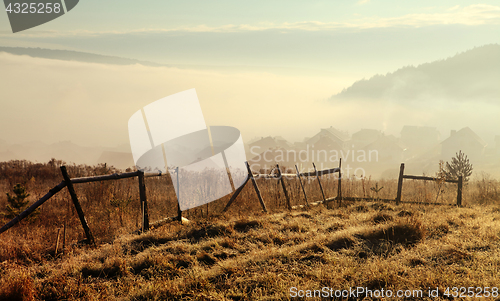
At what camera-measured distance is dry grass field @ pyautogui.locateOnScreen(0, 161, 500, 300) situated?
12.8ft

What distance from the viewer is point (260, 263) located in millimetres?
4824

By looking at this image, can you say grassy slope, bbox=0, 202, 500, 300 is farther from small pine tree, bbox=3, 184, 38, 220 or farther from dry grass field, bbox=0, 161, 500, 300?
small pine tree, bbox=3, 184, 38, 220

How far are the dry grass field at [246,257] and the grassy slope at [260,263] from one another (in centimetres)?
2

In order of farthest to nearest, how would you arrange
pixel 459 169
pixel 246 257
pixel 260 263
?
1. pixel 459 169
2. pixel 246 257
3. pixel 260 263

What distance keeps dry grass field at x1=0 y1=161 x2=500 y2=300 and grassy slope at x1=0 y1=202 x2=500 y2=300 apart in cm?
2

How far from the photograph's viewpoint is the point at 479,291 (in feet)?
12.3

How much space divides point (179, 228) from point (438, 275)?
17.3 ft

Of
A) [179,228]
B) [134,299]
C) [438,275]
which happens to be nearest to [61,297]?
[134,299]

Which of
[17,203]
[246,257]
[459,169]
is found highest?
[17,203]

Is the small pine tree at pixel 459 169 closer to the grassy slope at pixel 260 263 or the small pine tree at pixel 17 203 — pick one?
the grassy slope at pixel 260 263

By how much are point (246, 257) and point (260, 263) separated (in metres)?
0.38

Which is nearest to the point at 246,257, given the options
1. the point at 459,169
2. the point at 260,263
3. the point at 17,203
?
the point at 260,263

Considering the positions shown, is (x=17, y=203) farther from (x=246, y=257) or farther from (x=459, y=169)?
(x=459, y=169)

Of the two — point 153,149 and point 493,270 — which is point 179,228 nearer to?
point 153,149
